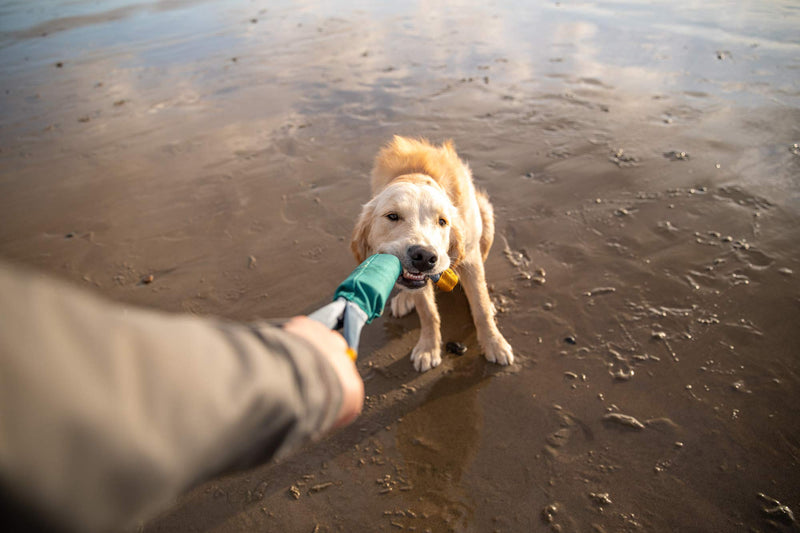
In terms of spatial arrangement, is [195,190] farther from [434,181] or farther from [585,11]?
[585,11]

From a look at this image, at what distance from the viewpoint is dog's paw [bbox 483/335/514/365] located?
3.12 m

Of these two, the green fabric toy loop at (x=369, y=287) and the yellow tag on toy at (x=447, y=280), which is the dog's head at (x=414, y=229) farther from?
the green fabric toy loop at (x=369, y=287)

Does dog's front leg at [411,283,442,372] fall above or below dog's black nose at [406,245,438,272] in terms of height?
below

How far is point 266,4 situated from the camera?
17250mm

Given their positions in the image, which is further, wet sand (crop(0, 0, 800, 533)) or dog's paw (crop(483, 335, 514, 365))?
dog's paw (crop(483, 335, 514, 365))

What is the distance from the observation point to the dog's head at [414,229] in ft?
8.20

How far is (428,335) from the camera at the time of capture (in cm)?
326

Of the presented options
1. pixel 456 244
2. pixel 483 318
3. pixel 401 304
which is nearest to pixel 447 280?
pixel 456 244

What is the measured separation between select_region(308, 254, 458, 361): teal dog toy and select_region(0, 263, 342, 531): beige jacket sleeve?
15.1 inches

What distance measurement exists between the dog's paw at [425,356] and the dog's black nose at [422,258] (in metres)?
0.97

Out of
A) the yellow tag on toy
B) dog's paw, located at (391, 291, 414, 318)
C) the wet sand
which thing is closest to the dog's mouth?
the yellow tag on toy

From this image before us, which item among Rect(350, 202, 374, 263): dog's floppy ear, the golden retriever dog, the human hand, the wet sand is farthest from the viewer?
Rect(350, 202, 374, 263): dog's floppy ear

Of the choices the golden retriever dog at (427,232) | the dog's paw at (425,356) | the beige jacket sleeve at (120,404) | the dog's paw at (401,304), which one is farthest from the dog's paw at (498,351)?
the beige jacket sleeve at (120,404)

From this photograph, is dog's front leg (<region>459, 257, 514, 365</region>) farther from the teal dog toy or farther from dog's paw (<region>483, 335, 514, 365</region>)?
the teal dog toy
